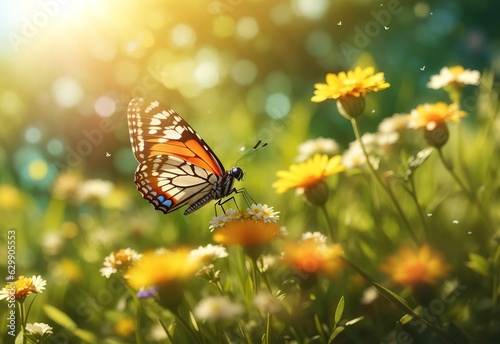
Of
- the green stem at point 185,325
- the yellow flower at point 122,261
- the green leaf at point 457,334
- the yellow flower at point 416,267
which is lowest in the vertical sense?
the green leaf at point 457,334

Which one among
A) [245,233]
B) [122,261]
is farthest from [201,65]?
[245,233]

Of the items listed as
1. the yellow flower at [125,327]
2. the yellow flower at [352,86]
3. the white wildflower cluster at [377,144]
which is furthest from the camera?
the white wildflower cluster at [377,144]

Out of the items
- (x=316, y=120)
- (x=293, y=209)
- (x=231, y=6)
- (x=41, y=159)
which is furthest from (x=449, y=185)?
(x=41, y=159)

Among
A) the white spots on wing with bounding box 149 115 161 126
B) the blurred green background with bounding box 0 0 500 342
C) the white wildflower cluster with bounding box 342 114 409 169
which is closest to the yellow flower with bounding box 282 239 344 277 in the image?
the white wildflower cluster with bounding box 342 114 409 169

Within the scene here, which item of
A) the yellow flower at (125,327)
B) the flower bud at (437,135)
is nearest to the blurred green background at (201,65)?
the yellow flower at (125,327)

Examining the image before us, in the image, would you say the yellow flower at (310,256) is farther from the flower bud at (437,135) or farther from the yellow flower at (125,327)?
the yellow flower at (125,327)

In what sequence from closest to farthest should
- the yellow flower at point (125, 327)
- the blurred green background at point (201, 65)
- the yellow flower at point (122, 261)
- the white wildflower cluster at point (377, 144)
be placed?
1. the yellow flower at point (122, 261)
2. the yellow flower at point (125, 327)
3. the white wildflower cluster at point (377, 144)
4. the blurred green background at point (201, 65)

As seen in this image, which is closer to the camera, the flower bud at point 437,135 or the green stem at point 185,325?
the green stem at point 185,325

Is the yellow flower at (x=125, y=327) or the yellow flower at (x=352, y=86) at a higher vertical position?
the yellow flower at (x=352, y=86)

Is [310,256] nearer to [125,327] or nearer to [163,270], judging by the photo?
[163,270]

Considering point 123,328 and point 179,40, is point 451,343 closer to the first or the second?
point 123,328
